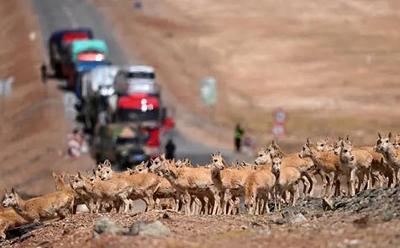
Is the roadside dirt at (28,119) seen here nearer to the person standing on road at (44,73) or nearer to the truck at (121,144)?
the person standing on road at (44,73)

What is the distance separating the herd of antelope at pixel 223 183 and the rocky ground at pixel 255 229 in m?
0.73

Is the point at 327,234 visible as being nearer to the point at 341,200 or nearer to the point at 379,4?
the point at 341,200

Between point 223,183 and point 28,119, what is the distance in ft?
163

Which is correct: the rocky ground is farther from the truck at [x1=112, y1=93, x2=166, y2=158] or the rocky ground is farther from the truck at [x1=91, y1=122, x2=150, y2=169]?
the truck at [x1=112, y1=93, x2=166, y2=158]

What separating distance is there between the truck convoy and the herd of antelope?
77.6 feet

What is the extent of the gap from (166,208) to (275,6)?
350 feet

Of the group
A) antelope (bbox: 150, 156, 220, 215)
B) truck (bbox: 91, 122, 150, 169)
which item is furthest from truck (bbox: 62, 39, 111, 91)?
antelope (bbox: 150, 156, 220, 215)

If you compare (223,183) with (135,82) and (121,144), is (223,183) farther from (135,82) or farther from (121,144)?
(135,82)

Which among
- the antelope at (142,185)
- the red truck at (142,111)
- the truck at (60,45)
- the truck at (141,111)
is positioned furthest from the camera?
the truck at (60,45)

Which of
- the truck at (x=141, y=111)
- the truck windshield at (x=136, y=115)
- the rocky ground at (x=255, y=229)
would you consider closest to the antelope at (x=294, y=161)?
the rocky ground at (x=255, y=229)

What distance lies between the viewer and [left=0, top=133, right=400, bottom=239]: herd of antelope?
93.5ft

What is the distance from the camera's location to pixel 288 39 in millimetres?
118875

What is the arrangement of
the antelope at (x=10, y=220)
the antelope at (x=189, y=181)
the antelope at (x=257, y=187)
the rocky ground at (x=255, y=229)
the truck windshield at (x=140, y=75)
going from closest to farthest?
the rocky ground at (x=255, y=229)
the antelope at (x=257, y=187)
the antelope at (x=189, y=181)
the antelope at (x=10, y=220)
the truck windshield at (x=140, y=75)

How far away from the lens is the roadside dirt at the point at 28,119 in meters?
61.6
